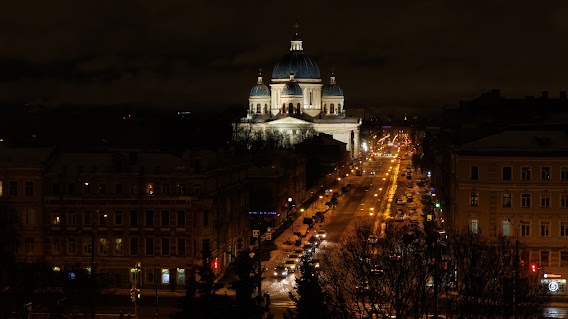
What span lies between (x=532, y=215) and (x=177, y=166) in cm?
2042

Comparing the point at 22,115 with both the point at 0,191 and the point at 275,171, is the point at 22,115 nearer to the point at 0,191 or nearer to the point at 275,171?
the point at 275,171

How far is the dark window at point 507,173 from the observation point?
5881 cm

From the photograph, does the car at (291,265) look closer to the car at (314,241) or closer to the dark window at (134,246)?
the car at (314,241)

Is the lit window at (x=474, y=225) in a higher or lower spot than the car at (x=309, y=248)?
higher

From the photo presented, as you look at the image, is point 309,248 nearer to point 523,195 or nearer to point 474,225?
point 474,225

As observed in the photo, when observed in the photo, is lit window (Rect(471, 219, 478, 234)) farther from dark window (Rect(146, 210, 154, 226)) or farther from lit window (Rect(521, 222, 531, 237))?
dark window (Rect(146, 210, 154, 226))

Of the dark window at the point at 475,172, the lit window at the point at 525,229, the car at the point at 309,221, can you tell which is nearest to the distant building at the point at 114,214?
the dark window at the point at 475,172

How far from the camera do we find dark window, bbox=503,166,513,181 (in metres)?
58.8

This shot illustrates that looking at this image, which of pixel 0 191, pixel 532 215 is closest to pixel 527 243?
pixel 532 215

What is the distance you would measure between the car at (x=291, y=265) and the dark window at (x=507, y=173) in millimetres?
13975

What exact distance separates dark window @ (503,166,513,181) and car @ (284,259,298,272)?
45.9 ft

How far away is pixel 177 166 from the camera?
6038 cm

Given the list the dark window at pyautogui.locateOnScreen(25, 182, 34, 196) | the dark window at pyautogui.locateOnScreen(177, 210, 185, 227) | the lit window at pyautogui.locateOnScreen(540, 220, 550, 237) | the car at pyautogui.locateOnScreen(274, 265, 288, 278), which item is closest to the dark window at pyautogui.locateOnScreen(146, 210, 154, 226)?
the dark window at pyautogui.locateOnScreen(177, 210, 185, 227)

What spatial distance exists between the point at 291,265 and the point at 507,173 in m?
14.5
